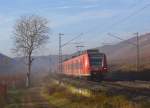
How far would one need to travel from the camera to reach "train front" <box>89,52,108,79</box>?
5755 cm

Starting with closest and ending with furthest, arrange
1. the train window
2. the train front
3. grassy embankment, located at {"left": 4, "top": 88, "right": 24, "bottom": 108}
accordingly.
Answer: grassy embankment, located at {"left": 4, "top": 88, "right": 24, "bottom": 108}
the train front
the train window

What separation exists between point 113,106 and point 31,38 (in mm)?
58453

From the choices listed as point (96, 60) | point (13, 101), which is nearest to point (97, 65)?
point (96, 60)

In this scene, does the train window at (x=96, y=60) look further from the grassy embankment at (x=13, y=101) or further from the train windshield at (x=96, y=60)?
the grassy embankment at (x=13, y=101)

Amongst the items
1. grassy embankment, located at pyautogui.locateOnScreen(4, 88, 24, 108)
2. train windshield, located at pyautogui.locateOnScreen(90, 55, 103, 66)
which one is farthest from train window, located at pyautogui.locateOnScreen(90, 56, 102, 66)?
grassy embankment, located at pyautogui.locateOnScreen(4, 88, 24, 108)

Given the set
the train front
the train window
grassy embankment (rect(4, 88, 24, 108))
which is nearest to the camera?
grassy embankment (rect(4, 88, 24, 108))

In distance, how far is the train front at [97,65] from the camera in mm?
57553

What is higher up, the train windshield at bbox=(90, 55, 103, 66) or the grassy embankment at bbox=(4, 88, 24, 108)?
the train windshield at bbox=(90, 55, 103, 66)

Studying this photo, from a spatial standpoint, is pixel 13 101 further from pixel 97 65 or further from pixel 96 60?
pixel 96 60

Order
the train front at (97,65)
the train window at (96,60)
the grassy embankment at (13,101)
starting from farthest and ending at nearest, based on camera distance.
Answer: the train window at (96,60), the train front at (97,65), the grassy embankment at (13,101)

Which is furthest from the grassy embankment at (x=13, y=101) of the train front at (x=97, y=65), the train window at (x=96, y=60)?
the train window at (x=96, y=60)

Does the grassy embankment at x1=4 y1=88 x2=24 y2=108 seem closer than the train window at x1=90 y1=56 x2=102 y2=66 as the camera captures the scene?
Yes

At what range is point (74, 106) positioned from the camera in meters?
31.5

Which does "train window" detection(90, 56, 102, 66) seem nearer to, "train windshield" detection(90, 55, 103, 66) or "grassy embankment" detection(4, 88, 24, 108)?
"train windshield" detection(90, 55, 103, 66)
